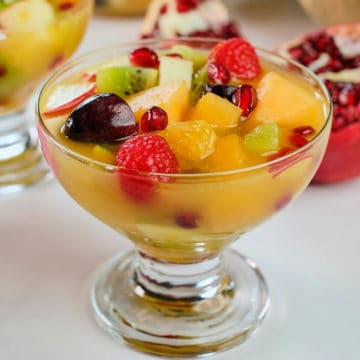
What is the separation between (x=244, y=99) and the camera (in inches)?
54.0

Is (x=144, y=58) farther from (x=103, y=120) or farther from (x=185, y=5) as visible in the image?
(x=185, y=5)

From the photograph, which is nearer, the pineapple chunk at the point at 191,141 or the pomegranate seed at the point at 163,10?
the pineapple chunk at the point at 191,141

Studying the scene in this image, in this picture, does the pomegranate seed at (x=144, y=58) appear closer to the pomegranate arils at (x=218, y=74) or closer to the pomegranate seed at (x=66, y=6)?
the pomegranate arils at (x=218, y=74)

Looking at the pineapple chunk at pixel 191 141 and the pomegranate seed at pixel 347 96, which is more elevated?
the pineapple chunk at pixel 191 141

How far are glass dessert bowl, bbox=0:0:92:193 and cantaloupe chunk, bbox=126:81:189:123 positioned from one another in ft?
1.48

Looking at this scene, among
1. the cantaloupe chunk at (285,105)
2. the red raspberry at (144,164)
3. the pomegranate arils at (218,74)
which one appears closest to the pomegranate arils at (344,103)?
the cantaloupe chunk at (285,105)

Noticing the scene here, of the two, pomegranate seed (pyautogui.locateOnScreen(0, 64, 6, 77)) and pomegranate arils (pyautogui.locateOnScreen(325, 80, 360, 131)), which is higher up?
pomegranate seed (pyautogui.locateOnScreen(0, 64, 6, 77))

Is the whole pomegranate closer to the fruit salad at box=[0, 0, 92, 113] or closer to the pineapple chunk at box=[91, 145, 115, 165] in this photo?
the fruit salad at box=[0, 0, 92, 113]

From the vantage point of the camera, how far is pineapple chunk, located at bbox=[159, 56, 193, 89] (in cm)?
143

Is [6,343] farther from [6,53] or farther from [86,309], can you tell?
[6,53]

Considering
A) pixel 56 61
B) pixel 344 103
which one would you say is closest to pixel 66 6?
pixel 56 61

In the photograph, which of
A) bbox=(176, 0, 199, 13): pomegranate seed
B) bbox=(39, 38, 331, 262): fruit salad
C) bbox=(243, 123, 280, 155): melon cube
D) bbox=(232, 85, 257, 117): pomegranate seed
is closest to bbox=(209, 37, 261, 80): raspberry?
bbox=(39, 38, 331, 262): fruit salad

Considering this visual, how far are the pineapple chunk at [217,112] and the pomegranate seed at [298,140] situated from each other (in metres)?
0.09

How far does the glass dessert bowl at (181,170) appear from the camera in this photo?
1.24 m
